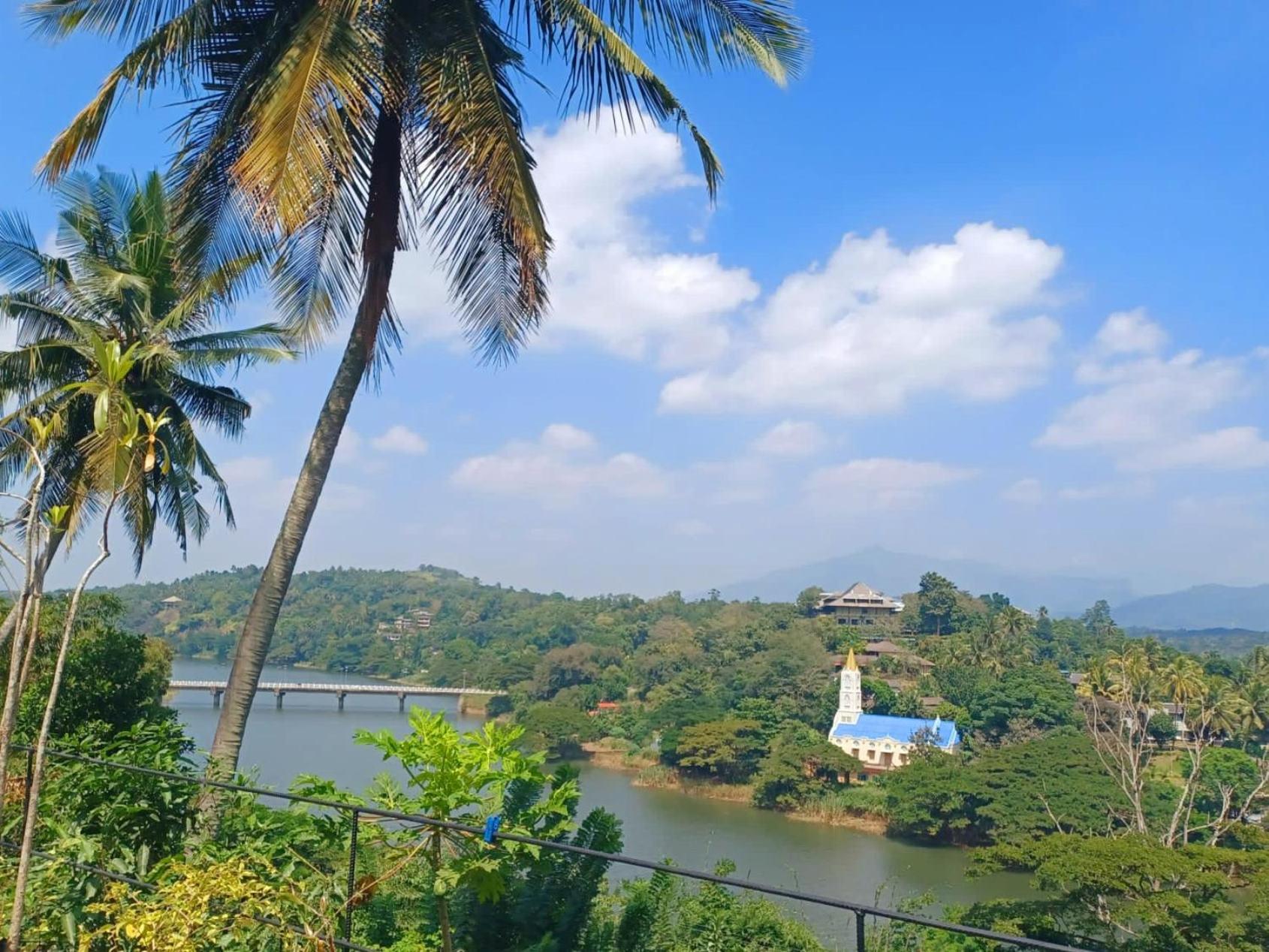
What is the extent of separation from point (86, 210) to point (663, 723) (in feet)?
98.5

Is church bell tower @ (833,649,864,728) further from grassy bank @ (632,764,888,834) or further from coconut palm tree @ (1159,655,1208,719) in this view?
coconut palm tree @ (1159,655,1208,719)

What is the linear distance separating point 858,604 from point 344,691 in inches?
1497

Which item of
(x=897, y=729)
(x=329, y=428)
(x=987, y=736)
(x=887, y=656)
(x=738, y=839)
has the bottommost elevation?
(x=738, y=839)

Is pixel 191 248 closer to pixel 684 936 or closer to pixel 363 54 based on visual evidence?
pixel 363 54

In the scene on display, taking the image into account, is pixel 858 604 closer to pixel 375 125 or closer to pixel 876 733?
pixel 876 733

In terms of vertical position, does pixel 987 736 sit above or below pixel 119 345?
below

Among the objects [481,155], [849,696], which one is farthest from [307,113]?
[849,696]

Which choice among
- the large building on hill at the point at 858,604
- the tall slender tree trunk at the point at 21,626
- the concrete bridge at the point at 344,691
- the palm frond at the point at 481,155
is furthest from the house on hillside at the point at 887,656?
the tall slender tree trunk at the point at 21,626

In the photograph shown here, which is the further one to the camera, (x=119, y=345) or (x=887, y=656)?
(x=887, y=656)

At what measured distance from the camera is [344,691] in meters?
40.7

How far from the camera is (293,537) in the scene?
4.45m

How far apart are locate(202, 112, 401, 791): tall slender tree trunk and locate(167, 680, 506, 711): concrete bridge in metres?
34.6

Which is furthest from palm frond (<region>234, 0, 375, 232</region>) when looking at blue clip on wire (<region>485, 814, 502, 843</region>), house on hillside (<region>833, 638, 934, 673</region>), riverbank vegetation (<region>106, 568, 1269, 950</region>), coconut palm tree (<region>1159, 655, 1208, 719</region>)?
house on hillside (<region>833, 638, 934, 673</region>)

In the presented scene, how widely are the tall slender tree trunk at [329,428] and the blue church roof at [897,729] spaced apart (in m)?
30.5
